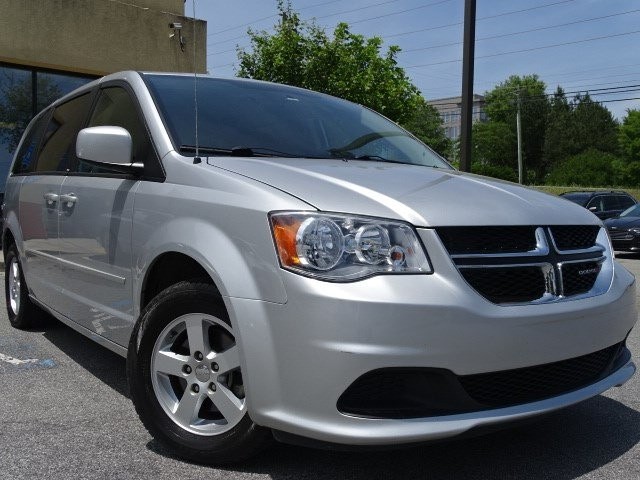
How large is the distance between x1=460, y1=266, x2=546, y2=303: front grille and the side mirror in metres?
1.64

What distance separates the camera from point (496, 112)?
295ft

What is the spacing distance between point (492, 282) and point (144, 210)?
1556 millimetres

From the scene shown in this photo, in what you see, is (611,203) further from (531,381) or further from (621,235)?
(531,381)

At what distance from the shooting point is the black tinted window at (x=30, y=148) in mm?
5223

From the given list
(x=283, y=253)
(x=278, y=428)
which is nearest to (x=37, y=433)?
(x=278, y=428)

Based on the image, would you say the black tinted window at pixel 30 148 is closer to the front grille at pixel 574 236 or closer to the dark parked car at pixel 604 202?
Result: the front grille at pixel 574 236

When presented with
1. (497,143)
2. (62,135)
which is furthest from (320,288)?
(497,143)

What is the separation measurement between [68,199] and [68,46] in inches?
382

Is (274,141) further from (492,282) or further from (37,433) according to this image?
(37,433)

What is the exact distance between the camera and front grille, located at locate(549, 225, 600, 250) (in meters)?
2.85

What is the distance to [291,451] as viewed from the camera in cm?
302

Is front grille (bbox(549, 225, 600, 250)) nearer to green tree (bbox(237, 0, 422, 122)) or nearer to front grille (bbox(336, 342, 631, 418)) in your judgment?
front grille (bbox(336, 342, 631, 418))

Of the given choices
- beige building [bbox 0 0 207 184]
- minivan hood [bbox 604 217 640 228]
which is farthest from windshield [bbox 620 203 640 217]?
beige building [bbox 0 0 207 184]

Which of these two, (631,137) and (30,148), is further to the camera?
(631,137)
